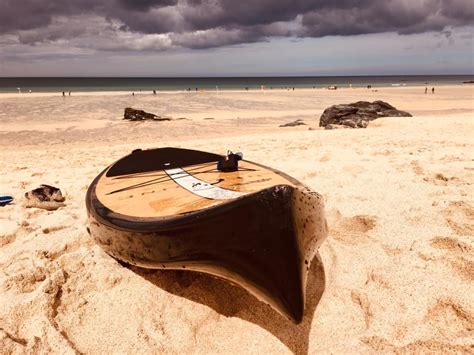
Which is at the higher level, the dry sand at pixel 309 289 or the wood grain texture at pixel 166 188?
the wood grain texture at pixel 166 188

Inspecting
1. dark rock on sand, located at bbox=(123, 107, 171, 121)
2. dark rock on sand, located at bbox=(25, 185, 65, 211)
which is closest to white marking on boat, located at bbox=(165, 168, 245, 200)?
dark rock on sand, located at bbox=(25, 185, 65, 211)

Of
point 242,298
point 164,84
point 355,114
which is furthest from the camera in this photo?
point 164,84

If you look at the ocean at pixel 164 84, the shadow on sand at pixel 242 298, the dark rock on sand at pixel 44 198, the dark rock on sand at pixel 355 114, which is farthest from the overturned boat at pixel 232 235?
the ocean at pixel 164 84

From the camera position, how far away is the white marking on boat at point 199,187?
3.05 meters

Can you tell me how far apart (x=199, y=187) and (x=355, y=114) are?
11.7m

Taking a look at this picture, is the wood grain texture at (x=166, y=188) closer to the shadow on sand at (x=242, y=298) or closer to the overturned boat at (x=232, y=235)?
the overturned boat at (x=232, y=235)

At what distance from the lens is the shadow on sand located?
2.33m

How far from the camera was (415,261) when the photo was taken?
2.97 m

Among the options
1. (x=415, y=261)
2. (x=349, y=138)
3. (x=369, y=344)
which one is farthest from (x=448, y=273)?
(x=349, y=138)

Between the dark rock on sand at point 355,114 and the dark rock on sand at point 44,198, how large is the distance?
1054 cm

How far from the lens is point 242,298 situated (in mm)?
2605

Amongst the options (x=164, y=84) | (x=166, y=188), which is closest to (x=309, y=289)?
(x=166, y=188)

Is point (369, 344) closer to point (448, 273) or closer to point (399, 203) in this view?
point (448, 273)

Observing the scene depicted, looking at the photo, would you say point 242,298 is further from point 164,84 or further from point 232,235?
point 164,84
